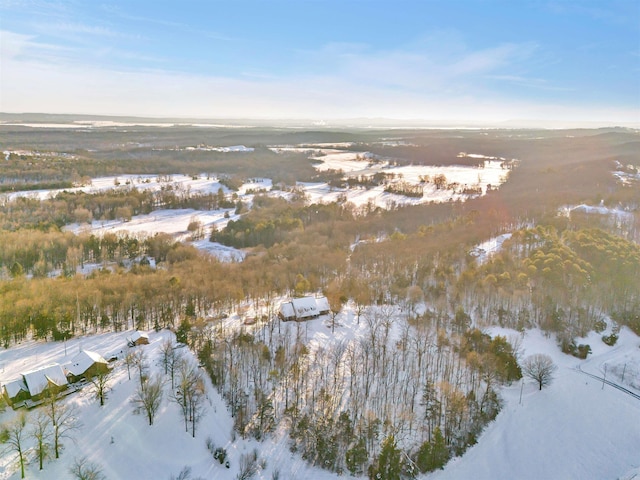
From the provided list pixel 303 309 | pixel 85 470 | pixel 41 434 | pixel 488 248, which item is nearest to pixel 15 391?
pixel 41 434

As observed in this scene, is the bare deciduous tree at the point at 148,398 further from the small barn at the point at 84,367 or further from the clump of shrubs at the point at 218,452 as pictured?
the clump of shrubs at the point at 218,452

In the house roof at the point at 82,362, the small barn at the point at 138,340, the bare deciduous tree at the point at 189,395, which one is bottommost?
the bare deciduous tree at the point at 189,395

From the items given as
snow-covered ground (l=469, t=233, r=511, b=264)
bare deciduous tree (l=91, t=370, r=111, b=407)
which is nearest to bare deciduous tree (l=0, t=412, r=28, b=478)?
bare deciduous tree (l=91, t=370, r=111, b=407)

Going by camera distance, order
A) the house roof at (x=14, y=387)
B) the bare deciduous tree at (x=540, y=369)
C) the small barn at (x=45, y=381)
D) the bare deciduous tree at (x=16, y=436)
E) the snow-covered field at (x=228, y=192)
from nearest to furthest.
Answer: the bare deciduous tree at (x=16, y=436)
the house roof at (x=14, y=387)
the small barn at (x=45, y=381)
the bare deciduous tree at (x=540, y=369)
the snow-covered field at (x=228, y=192)

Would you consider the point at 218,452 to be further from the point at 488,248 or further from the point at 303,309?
the point at 488,248

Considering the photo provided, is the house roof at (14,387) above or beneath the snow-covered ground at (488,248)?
beneath

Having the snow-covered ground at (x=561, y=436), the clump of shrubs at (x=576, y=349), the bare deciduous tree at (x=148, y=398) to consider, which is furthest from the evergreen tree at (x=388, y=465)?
the clump of shrubs at (x=576, y=349)
